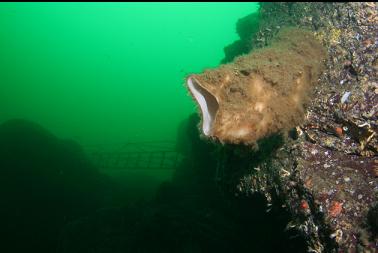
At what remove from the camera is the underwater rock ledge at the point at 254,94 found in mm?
2529

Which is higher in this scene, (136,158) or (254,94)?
(254,94)

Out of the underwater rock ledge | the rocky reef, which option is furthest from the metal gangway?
the underwater rock ledge

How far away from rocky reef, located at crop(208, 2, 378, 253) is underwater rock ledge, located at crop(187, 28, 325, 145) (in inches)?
11.8

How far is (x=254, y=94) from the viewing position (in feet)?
9.01

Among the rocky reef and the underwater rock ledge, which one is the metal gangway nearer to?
the rocky reef

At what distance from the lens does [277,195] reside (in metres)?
3.56

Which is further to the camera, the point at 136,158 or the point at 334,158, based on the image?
the point at 136,158

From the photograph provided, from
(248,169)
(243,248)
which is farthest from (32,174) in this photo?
(248,169)

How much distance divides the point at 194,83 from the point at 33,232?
838 cm

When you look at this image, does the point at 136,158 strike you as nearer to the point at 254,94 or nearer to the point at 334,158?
the point at 334,158

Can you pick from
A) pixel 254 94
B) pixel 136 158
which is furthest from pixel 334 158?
pixel 136 158

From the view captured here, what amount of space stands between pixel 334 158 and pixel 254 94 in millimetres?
1347

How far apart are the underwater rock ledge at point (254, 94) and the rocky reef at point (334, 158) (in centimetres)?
30

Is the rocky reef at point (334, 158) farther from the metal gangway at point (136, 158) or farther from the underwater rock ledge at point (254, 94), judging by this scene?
the metal gangway at point (136, 158)
